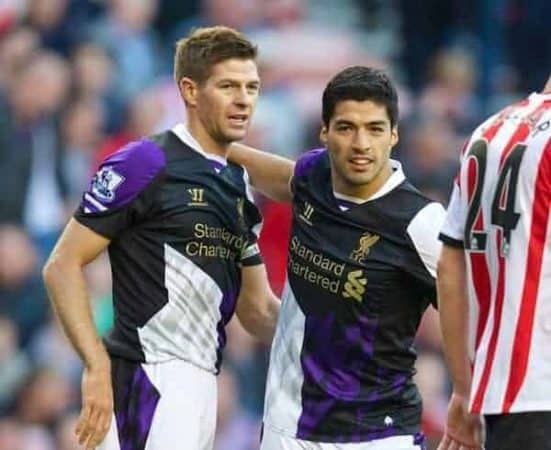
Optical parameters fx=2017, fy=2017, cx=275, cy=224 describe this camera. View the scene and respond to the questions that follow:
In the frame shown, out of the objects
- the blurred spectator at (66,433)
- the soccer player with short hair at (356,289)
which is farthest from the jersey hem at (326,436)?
the blurred spectator at (66,433)

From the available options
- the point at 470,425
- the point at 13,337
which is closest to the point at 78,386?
the point at 13,337

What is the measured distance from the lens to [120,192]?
20.9ft

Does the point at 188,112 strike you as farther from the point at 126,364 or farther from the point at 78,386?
the point at 78,386

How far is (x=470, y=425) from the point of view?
5.89 meters

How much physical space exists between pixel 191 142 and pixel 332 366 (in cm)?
86

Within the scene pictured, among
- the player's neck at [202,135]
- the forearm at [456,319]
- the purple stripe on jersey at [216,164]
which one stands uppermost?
the player's neck at [202,135]

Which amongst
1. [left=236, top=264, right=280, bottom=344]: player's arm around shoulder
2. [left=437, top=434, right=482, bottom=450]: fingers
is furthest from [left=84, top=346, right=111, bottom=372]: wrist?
[left=437, top=434, right=482, bottom=450]: fingers

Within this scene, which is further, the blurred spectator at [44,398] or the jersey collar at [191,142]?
the blurred spectator at [44,398]

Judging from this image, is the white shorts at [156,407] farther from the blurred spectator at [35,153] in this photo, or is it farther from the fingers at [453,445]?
the blurred spectator at [35,153]

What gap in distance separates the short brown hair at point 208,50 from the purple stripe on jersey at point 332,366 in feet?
2.91

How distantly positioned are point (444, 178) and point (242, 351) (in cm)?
171

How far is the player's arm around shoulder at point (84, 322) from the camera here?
6336mm

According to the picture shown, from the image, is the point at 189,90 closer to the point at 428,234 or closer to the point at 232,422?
the point at 428,234

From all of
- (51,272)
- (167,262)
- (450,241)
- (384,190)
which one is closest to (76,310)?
(51,272)
